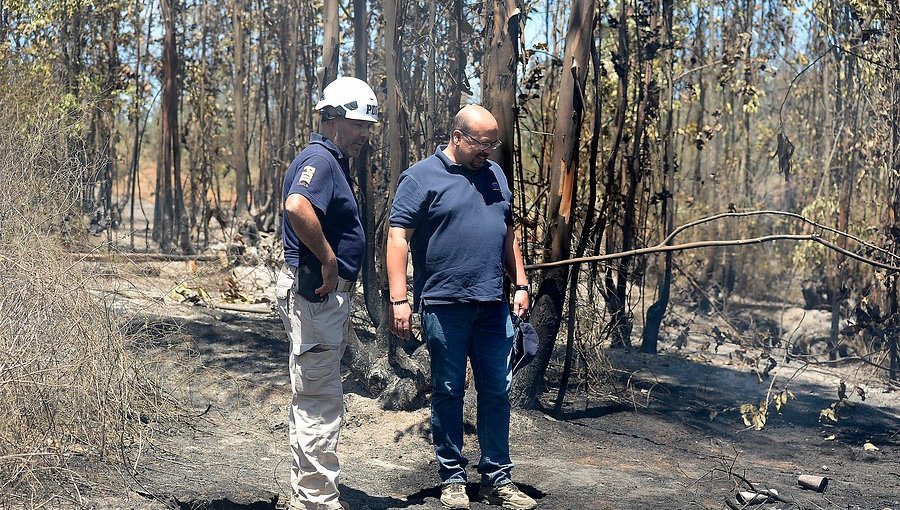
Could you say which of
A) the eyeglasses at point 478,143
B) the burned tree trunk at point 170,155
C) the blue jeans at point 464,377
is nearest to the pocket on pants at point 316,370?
the blue jeans at point 464,377

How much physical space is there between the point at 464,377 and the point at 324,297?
925 mm

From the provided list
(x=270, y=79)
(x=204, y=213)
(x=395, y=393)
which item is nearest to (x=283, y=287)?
(x=395, y=393)

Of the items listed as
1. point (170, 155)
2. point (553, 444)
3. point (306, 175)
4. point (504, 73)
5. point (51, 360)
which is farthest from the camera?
point (170, 155)

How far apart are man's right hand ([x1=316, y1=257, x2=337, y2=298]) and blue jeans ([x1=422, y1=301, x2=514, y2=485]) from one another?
0.64 m

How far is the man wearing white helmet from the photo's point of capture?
189 inches

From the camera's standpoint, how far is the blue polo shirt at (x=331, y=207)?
4.72m

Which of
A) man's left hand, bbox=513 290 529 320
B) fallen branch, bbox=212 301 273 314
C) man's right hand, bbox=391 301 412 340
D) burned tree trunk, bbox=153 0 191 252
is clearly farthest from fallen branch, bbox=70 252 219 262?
man's left hand, bbox=513 290 529 320

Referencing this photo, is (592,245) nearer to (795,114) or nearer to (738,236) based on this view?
(738,236)

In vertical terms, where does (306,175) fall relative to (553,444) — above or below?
above

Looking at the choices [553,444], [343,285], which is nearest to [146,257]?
[553,444]

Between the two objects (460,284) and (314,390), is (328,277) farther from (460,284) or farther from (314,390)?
(460,284)

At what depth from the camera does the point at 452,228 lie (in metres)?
5.17

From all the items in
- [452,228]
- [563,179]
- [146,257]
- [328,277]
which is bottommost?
[146,257]

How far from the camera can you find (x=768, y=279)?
1521cm
